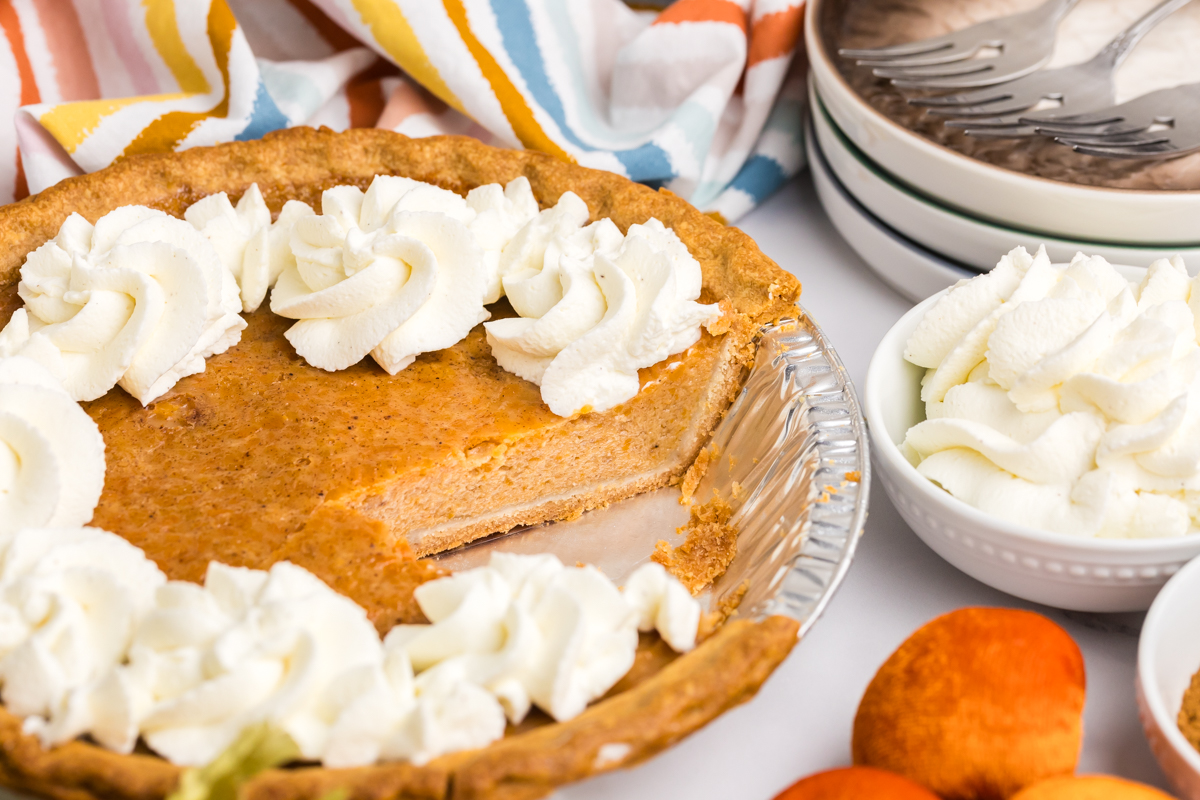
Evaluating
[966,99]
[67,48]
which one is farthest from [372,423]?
[966,99]

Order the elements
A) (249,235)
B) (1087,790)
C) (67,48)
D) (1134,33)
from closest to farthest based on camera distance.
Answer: (1087,790), (249,235), (1134,33), (67,48)

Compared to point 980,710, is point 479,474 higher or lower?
lower

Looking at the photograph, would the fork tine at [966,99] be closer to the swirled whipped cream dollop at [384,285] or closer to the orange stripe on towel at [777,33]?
the orange stripe on towel at [777,33]

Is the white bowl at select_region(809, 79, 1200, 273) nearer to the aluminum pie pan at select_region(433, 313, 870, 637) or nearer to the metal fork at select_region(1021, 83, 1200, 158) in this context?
the metal fork at select_region(1021, 83, 1200, 158)

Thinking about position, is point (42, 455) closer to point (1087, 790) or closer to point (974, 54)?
point (1087, 790)

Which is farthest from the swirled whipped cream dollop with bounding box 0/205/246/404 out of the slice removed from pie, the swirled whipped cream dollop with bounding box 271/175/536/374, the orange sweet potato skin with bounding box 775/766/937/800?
the orange sweet potato skin with bounding box 775/766/937/800

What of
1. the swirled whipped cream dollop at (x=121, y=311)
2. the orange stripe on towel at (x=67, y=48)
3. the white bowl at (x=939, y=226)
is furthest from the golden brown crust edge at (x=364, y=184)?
the orange stripe on towel at (x=67, y=48)

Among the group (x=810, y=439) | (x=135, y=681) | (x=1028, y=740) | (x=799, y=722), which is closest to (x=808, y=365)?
(x=810, y=439)
